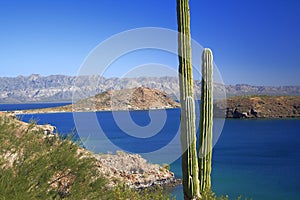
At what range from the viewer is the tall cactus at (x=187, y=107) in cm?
765

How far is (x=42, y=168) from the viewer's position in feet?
20.9

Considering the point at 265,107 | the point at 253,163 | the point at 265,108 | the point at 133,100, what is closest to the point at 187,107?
the point at 253,163

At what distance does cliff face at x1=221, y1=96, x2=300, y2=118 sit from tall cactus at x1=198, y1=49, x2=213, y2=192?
7902 centimetres

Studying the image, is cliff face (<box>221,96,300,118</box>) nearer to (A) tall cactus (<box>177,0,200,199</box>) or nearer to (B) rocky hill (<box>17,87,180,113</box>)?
(B) rocky hill (<box>17,87,180,113</box>)

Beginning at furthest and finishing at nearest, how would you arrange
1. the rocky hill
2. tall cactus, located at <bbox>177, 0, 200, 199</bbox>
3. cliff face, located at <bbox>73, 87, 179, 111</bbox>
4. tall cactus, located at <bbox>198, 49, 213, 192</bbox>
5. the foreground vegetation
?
cliff face, located at <bbox>73, 87, 179, 111</bbox> → the rocky hill → tall cactus, located at <bbox>198, 49, 213, 192</bbox> → tall cactus, located at <bbox>177, 0, 200, 199</bbox> → the foreground vegetation

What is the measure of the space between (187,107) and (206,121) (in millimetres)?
594

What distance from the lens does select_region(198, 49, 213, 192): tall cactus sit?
7.91 metres

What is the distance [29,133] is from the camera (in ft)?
23.4

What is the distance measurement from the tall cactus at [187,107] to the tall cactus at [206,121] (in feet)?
0.86

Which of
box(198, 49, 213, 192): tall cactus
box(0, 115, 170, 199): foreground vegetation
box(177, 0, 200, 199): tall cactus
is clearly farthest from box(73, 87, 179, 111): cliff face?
box(0, 115, 170, 199): foreground vegetation

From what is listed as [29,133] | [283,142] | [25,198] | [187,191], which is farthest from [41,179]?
[283,142]

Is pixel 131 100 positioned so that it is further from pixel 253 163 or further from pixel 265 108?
pixel 253 163

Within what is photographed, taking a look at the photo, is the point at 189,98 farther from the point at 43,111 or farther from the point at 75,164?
the point at 43,111

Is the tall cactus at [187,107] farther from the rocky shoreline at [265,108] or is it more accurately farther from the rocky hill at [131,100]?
the rocky hill at [131,100]
